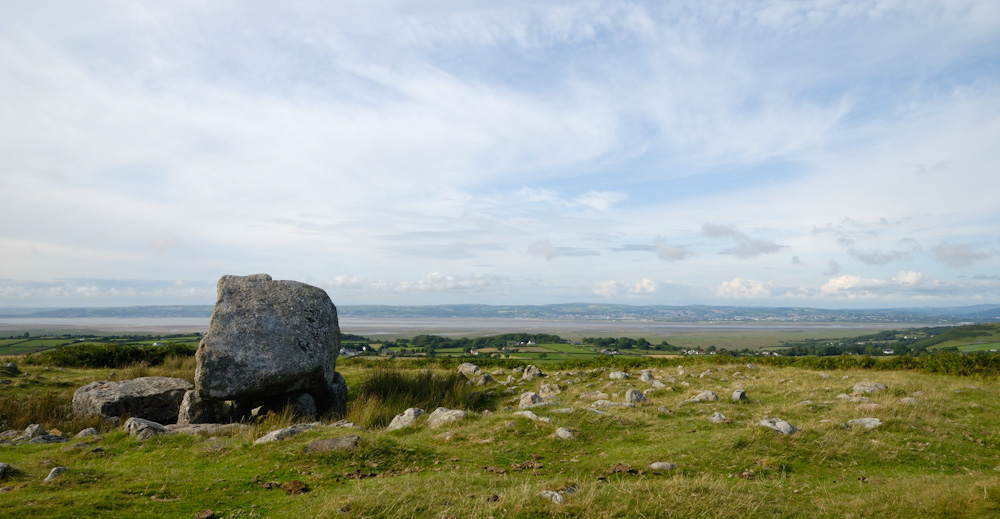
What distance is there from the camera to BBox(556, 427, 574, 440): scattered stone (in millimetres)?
11493

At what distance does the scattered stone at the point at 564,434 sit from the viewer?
11.5 metres

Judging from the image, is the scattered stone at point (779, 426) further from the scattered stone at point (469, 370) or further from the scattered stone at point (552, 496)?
the scattered stone at point (469, 370)

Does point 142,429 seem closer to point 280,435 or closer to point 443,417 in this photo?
point 280,435

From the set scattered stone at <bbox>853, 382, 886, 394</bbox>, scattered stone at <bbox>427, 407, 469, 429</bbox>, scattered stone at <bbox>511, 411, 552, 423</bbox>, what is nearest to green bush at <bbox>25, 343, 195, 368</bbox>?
scattered stone at <bbox>427, 407, 469, 429</bbox>

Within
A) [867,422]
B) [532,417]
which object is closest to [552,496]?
[532,417]

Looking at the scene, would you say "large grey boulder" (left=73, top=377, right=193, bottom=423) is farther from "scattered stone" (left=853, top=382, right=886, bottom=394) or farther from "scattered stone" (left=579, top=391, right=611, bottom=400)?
"scattered stone" (left=853, top=382, right=886, bottom=394)

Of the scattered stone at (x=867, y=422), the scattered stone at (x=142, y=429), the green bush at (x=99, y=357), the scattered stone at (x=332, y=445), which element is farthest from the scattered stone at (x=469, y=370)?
the scattered stone at (x=867, y=422)

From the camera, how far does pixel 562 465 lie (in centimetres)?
988

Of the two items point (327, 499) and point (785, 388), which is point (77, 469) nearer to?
point (327, 499)

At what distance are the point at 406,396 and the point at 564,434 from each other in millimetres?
8003

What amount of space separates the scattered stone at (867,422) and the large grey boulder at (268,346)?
15.5m

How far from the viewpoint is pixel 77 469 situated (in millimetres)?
8547

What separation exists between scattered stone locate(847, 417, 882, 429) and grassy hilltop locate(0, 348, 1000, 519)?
6.0 inches

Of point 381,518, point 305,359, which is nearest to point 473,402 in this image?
point 305,359
